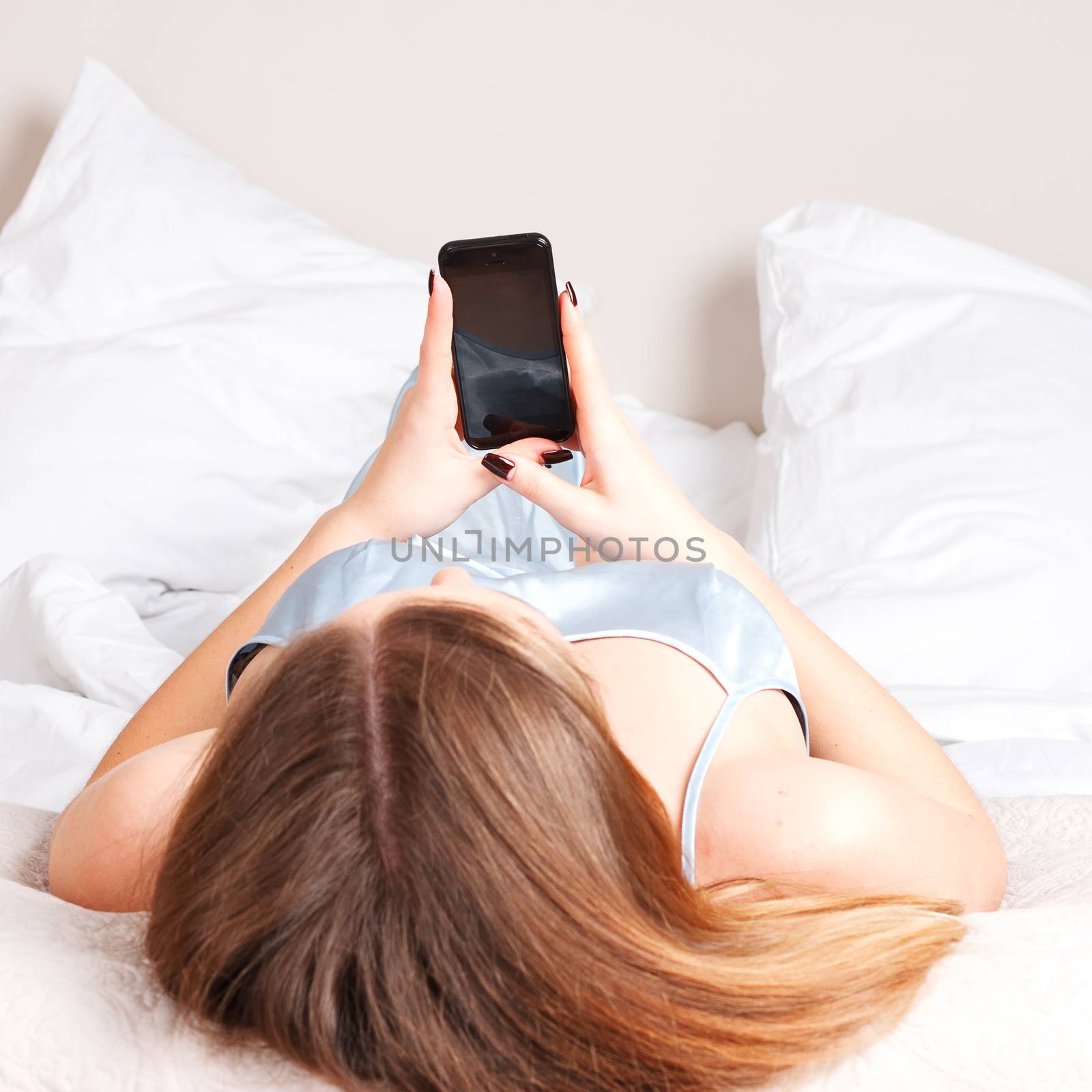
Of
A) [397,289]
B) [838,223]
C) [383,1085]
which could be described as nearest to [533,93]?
[397,289]

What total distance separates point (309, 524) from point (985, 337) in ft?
2.92

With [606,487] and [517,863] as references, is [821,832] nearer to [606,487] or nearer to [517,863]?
[517,863]

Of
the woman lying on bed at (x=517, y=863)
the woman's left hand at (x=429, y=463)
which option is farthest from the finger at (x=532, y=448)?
the woman lying on bed at (x=517, y=863)

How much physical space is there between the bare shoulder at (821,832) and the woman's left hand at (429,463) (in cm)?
32

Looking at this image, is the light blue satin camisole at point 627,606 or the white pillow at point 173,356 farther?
the white pillow at point 173,356

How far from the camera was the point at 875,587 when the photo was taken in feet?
3.94

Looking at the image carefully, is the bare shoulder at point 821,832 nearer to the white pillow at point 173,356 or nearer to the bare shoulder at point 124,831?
the bare shoulder at point 124,831

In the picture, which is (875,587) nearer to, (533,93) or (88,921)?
(88,921)

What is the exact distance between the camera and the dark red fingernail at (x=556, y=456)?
2.86 feet

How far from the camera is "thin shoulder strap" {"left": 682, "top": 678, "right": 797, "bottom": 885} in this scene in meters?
0.64

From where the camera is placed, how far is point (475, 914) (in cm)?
50

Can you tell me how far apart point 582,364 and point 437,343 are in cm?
11
